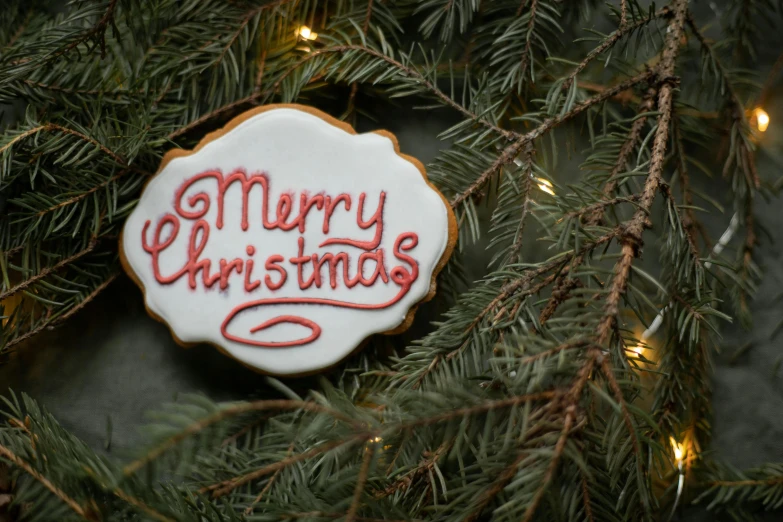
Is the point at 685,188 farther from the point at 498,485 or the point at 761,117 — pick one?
the point at 498,485

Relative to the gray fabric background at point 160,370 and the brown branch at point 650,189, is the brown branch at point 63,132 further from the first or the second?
the brown branch at point 650,189

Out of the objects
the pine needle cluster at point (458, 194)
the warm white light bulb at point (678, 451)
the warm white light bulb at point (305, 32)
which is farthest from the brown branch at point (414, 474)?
the warm white light bulb at point (305, 32)

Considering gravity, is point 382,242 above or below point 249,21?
below

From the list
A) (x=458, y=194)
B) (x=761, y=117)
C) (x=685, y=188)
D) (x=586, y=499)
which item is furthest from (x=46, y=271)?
(x=761, y=117)

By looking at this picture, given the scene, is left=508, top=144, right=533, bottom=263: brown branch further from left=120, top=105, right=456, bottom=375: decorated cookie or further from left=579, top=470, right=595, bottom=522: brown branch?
left=579, top=470, right=595, bottom=522: brown branch

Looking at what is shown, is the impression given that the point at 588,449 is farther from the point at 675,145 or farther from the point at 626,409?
the point at 675,145

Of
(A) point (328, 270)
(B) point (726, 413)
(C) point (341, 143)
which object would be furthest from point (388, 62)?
(B) point (726, 413)

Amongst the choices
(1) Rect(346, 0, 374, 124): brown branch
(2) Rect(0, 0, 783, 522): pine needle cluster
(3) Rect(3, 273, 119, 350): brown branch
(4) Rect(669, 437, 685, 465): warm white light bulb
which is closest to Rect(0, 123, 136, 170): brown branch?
(2) Rect(0, 0, 783, 522): pine needle cluster
